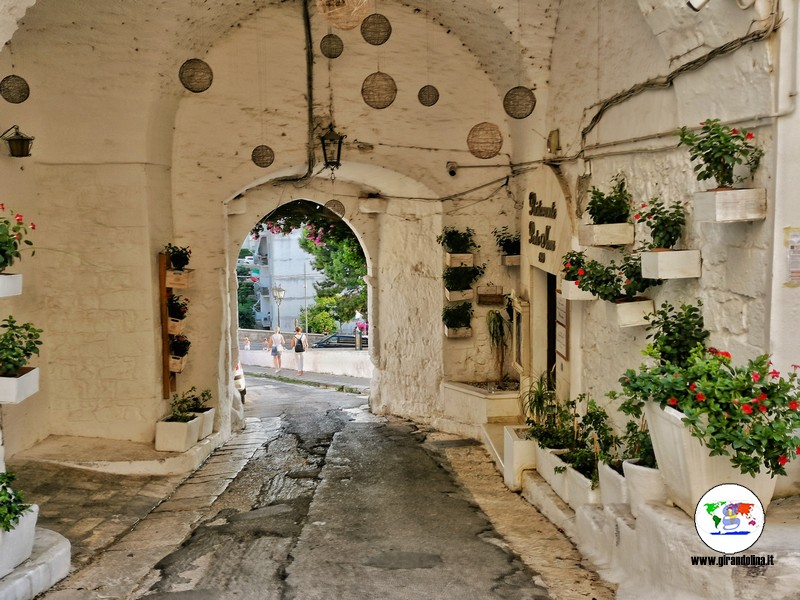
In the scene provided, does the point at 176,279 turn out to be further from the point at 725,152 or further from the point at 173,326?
the point at 725,152

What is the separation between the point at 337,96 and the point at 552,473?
5030mm

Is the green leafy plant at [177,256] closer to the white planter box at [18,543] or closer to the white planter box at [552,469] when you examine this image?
the white planter box at [552,469]

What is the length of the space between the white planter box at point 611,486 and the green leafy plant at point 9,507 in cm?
341

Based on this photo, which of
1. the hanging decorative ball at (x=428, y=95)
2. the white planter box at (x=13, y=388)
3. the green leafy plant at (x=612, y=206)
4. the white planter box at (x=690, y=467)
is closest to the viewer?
the white planter box at (x=690, y=467)

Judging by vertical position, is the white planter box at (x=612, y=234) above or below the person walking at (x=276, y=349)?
above

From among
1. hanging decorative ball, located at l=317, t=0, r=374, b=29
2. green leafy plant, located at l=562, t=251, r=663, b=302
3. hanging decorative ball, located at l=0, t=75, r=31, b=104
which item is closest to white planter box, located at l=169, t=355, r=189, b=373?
hanging decorative ball, located at l=0, t=75, r=31, b=104

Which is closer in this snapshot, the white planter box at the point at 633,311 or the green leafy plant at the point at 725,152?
the green leafy plant at the point at 725,152

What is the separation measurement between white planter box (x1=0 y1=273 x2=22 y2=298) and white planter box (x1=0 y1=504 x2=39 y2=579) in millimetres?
1221

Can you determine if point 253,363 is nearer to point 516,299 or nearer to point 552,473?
point 516,299

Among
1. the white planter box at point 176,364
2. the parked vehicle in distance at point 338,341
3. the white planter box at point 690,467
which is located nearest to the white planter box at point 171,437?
the white planter box at point 176,364

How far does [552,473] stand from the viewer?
683 cm

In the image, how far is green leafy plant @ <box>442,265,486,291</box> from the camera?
1016cm

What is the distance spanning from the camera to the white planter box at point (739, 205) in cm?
417

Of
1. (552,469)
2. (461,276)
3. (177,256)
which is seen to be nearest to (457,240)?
(461,276)
